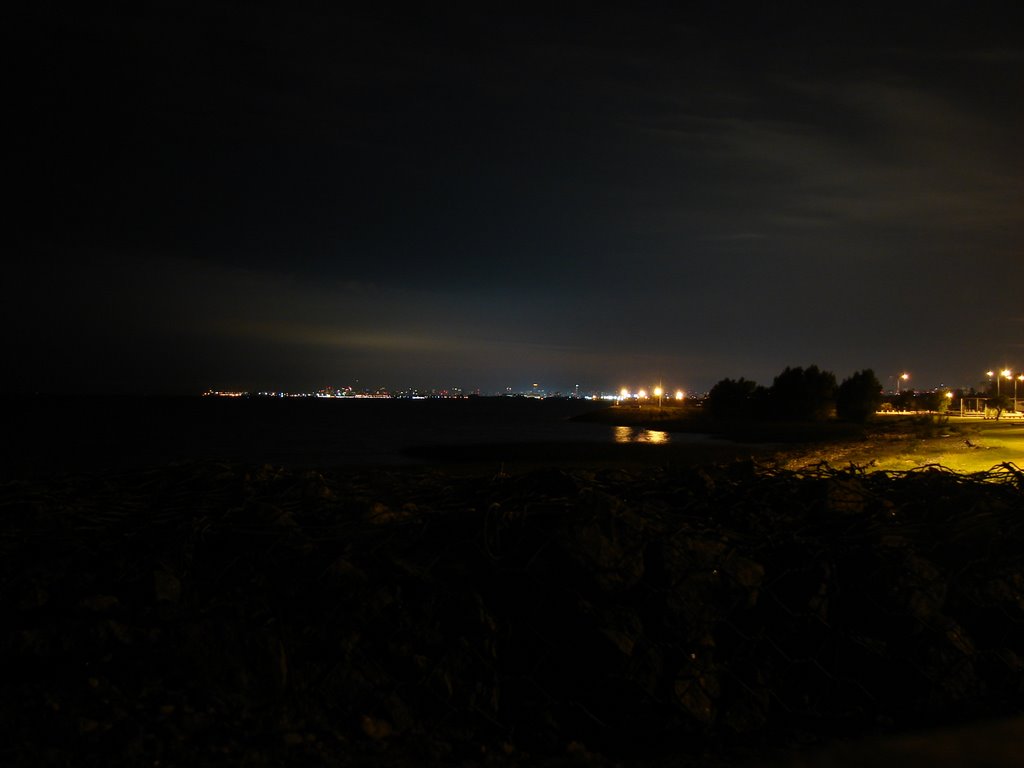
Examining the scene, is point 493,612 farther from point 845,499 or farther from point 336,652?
point 845,499

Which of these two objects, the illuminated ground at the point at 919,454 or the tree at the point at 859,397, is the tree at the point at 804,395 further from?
the illuminated ground at the point at 919,454

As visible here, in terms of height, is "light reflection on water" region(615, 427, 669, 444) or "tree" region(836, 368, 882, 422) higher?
"tree" region(836, 368, 882, 422)

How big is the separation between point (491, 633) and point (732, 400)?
90.3 m

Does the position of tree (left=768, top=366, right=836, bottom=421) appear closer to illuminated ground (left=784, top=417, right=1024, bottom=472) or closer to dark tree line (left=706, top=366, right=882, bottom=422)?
dark tree line (left=706, top=366, right=882, bottom=422)

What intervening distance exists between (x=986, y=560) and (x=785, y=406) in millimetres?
79354

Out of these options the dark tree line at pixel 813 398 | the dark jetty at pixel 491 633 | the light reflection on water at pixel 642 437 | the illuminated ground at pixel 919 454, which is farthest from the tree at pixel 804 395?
the dark jetty at pixel 491 633

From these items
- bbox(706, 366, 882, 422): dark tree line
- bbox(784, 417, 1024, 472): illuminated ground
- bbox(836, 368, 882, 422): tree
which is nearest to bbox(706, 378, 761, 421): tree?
bbox(706, 366, 882, 422): dark tree line

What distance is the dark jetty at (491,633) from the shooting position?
10.5ft

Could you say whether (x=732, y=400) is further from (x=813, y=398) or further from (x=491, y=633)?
(x=491, y=633)

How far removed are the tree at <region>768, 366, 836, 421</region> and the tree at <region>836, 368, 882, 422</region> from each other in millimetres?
1198

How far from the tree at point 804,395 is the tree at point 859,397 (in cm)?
120

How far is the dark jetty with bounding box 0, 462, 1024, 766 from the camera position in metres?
3.21

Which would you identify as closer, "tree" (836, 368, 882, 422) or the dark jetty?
the dark jetty

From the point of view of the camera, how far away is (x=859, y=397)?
247ft
